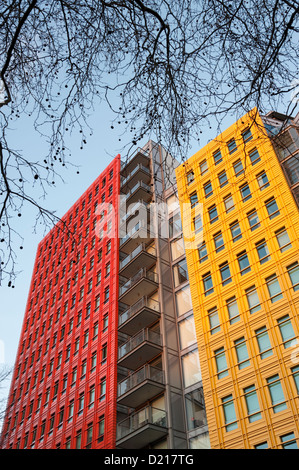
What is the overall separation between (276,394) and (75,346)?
18560mm

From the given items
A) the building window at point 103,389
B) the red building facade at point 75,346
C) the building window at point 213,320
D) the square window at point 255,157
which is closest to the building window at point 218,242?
the building window at point 213,320

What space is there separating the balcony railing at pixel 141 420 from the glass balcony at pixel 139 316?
5.65 m

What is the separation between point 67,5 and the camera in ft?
19.0

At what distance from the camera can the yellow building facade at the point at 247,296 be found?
771 inches

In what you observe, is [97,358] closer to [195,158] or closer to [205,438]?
[205,438]

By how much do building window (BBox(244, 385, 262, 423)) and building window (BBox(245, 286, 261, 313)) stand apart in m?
3.90

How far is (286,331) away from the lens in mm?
20719

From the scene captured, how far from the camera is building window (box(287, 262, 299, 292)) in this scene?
2153 centimetres

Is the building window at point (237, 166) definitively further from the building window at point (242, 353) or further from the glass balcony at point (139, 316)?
the building window at point (242, 353)

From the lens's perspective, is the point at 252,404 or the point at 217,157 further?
the point at 217,157

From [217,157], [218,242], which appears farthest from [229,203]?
[217,157]

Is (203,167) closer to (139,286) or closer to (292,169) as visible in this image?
(292,169)

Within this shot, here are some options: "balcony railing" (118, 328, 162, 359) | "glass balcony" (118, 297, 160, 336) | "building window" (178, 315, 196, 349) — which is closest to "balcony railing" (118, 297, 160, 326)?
"glass balcony" (118, 297, 160, 336)
